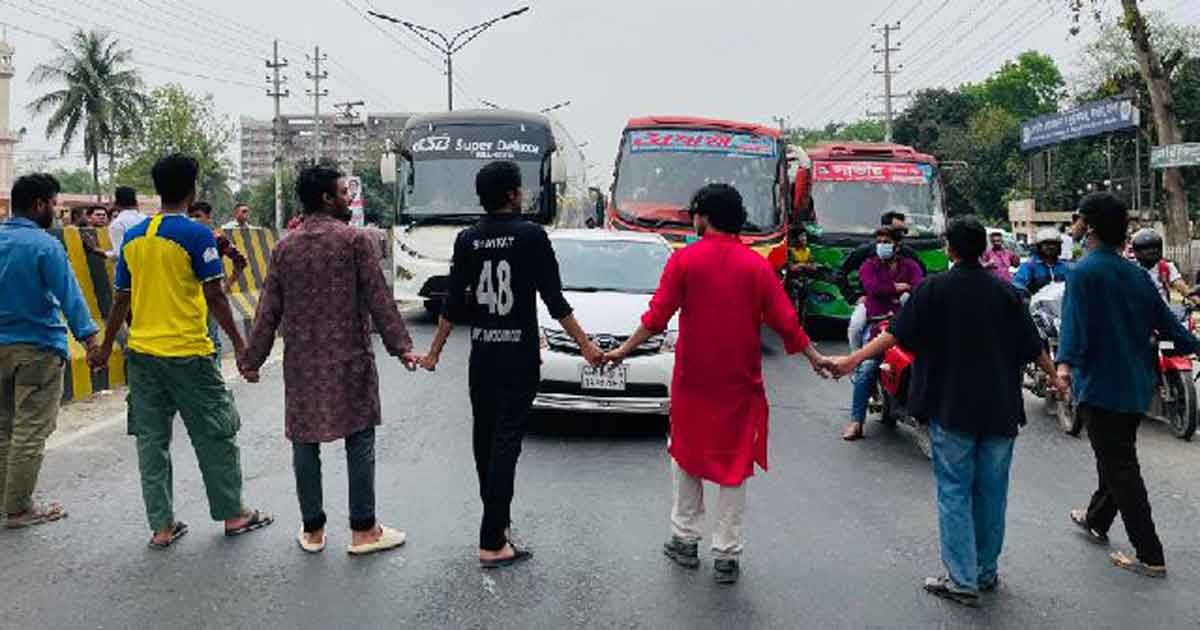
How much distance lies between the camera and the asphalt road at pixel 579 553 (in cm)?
464

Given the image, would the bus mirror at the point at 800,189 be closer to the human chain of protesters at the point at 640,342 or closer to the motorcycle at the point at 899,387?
the motorcycle at the point at 899,387

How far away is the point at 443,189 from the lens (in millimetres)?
17734

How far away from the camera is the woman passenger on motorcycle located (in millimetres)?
8688

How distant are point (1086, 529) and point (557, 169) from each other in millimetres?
13442

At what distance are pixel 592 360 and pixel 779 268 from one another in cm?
1018

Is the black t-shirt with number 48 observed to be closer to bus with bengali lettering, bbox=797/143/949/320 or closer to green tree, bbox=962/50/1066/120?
bus with bengali lettering, bbox=797/143/949/320

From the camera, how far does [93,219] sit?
12703 millimetres

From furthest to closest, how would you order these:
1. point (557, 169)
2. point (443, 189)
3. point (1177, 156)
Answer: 1. point (1177, 156)
2. point (557, 169)
3. point (443, 189)

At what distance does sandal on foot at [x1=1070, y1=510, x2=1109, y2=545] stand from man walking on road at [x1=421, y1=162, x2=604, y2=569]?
9.73 ft

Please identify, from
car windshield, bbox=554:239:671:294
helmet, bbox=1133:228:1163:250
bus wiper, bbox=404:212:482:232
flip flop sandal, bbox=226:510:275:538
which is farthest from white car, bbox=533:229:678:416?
bus wiper, bbox=404:212:482:232

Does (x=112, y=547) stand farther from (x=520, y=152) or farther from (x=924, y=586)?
(x=520, y=152)

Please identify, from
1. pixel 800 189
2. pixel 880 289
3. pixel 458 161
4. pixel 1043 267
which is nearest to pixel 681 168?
pixel 800 189

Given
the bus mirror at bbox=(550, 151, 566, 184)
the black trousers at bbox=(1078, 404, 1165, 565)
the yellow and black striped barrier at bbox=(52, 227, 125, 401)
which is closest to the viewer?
the black trousers at bbox=(1078, 404, 1165, 565)

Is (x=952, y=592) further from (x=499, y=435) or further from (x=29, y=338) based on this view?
(x=29, y=338)
